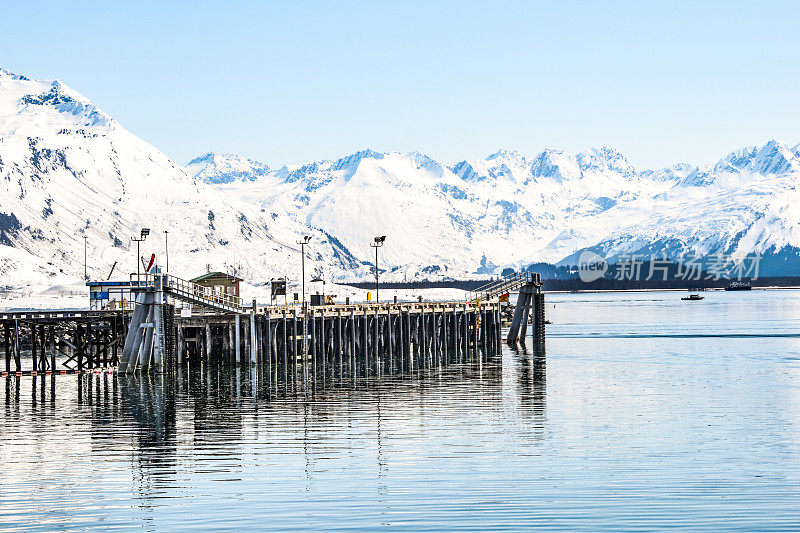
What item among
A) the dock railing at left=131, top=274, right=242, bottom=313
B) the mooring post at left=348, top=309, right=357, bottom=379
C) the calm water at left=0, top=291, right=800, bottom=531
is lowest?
the calm water at left=0, top=291, right=800, bottom=531

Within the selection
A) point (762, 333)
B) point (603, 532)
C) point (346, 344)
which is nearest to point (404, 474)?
point (603, 532)

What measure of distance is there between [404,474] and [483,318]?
225 feet

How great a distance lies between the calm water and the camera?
3266 centimetres

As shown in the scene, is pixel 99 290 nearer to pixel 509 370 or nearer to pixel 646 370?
pixel 509 370

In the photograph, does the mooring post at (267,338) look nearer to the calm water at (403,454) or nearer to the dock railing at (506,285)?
the calm water at (403,454)


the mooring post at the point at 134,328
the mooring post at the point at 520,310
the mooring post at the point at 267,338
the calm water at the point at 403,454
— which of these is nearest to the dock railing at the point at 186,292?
the mooring post at the point at 134,328

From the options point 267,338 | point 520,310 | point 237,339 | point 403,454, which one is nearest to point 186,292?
point 237,339

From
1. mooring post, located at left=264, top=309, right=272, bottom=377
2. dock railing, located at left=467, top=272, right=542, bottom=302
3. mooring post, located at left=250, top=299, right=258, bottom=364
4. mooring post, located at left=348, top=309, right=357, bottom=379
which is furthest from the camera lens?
dock railing, located at left=467, top=272, right=542, bottom=302

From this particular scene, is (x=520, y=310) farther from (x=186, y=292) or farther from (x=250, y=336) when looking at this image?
(x=186, y=292)

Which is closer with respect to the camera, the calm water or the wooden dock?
the calm water

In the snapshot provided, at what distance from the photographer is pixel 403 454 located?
139ft

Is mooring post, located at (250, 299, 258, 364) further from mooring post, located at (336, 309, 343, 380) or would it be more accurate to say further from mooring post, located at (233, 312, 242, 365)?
mooring post, located at (336, 309, 343, 380)

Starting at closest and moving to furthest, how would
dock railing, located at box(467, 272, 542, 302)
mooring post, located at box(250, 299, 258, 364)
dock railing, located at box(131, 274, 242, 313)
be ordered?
1. dock railing, located at box(131, 274, 242, 313)
2. mooring post, located at box(250, 299, 258, 364)
3. dock railing, located at box(467, 272, 542, 302)

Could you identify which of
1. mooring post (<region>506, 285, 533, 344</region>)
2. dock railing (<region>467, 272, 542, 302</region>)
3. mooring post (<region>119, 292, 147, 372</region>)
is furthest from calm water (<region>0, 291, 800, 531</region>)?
mooring post (<region>506, 285, 533, 344</region>)
